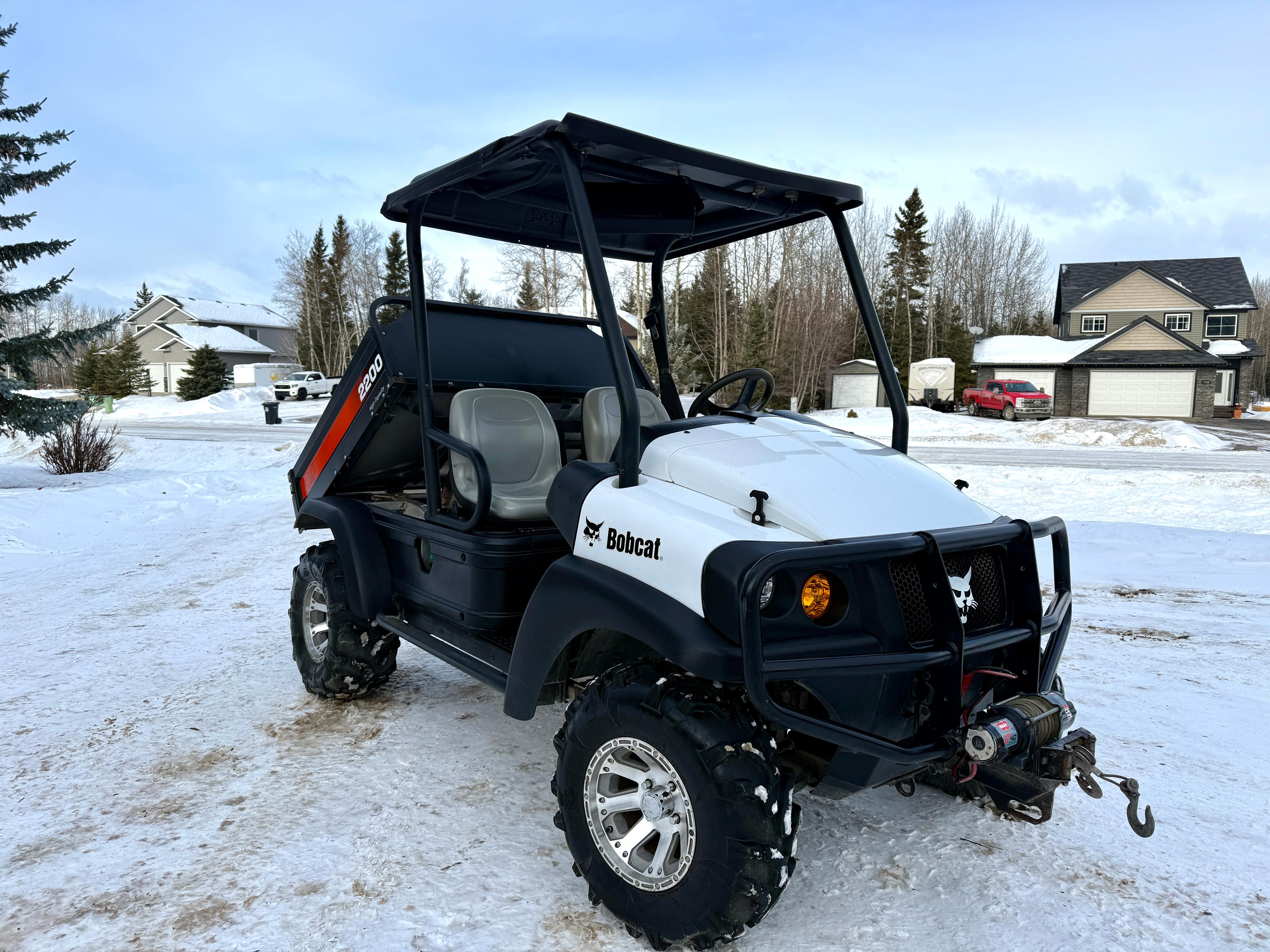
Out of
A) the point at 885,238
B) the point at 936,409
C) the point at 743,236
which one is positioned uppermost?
the point at 885,238

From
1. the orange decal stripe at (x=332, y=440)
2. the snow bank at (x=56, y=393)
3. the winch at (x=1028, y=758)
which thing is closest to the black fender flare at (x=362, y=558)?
the orange decal stripe at (x=332, y=440)

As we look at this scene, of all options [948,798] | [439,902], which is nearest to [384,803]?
[439,902]

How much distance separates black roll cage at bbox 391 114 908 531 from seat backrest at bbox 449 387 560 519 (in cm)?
11

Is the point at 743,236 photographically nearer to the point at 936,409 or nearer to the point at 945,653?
the point at 945,653

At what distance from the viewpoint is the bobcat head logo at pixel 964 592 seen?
251 centimetres

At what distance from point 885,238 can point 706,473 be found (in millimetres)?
51790

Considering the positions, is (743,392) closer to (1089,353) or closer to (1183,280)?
(1089,353)

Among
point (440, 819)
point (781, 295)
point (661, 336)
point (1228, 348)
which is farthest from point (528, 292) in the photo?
point (440, 819)

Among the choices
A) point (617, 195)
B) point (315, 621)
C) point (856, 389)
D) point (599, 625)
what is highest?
point (617, 195)

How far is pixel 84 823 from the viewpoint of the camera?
10.1 ft

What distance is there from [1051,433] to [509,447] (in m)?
21.8

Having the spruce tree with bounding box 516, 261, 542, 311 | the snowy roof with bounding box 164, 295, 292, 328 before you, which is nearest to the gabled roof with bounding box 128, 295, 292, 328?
the snowy roof with bounding box 164, 295, 292, 328

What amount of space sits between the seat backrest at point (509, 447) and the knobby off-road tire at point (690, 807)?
46.1 inches

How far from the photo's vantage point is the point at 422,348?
3617mm
